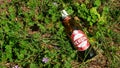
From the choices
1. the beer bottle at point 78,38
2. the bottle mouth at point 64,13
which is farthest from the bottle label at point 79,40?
the bottle mouth at point 64,13

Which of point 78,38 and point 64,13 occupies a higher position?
point 64,13

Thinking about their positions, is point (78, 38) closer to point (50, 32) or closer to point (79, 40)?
point (79, 40)

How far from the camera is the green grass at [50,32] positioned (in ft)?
11.9

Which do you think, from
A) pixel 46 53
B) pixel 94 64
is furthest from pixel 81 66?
pixel 46 53

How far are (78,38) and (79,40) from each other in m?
0.03

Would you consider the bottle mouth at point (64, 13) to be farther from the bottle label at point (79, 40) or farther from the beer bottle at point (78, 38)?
the bottle label at point (79, 40)

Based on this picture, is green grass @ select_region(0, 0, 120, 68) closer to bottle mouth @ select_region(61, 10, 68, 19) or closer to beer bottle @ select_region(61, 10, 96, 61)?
beer bottle @ select_region(61, 10, 96, 61)

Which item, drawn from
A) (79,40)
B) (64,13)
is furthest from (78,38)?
(64,13)

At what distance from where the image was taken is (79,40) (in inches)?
141

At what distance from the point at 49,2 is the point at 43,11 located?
0.13m

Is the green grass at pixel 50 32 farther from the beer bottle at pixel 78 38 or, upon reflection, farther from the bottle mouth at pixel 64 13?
the bottle mouth at pixel 64 13

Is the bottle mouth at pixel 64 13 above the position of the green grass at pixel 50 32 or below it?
above

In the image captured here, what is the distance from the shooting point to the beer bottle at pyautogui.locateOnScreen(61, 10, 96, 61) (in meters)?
3.58

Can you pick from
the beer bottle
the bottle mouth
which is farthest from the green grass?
the bottle mouth
